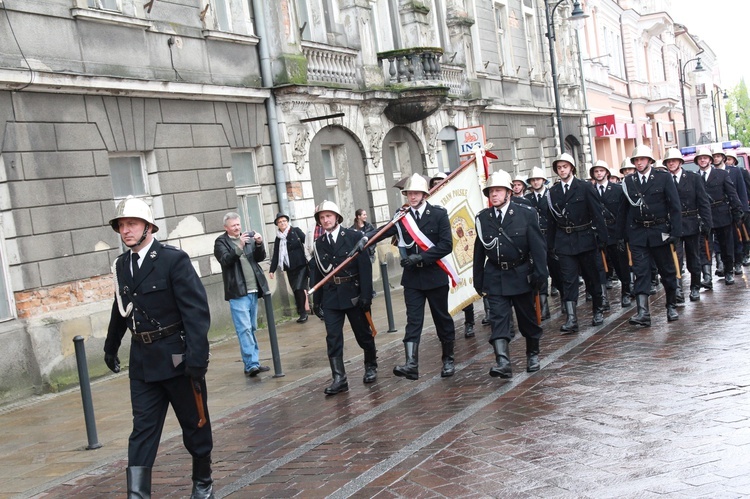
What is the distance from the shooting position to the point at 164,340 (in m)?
6.27

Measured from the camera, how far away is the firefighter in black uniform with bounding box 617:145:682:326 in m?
11.7

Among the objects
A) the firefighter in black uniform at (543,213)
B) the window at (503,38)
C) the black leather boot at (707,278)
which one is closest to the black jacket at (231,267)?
the firefighter in black uniform at (543,213)

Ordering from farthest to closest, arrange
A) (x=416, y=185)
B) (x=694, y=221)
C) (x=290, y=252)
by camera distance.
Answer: (x=290, y=252) < (x=694, y=221) < (x=416, y=185)

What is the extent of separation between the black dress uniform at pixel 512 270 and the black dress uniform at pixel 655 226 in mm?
2608

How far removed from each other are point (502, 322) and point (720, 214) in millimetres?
7158

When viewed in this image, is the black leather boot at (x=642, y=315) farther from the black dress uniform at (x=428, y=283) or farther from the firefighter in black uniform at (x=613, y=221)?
the black dress uniform at (x=428, y=283)

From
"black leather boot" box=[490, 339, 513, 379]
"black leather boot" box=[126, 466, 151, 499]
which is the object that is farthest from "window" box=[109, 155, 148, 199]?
"black leather boot" box=[126, 466, 151, 499]

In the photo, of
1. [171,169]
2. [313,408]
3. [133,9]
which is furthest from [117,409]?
[133,9]

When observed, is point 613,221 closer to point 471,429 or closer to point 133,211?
point 471,429

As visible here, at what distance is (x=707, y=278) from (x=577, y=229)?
3290mm

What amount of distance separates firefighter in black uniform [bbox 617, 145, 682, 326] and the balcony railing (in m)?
8.55

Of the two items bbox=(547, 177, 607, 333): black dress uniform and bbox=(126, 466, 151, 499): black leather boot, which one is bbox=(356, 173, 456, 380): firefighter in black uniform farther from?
bbox=(126, 466, 151, 499): black leather boot

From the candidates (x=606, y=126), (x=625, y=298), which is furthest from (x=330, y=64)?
(x=606, y=126)

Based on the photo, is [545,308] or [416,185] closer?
[416,185]
